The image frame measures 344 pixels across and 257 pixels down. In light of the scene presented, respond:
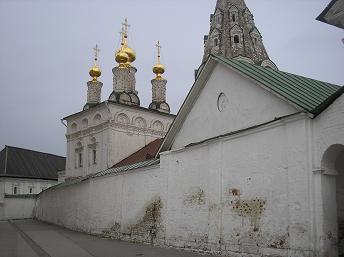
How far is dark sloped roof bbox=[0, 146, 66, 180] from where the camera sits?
165ft

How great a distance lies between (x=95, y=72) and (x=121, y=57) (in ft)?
13.0

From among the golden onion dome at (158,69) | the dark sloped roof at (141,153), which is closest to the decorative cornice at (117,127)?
the dark sloped roof at (141,153)

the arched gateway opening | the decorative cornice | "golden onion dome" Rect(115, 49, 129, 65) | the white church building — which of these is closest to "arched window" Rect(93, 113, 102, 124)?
the decorative cornice

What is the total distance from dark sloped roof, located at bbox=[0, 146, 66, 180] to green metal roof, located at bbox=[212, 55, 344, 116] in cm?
4109

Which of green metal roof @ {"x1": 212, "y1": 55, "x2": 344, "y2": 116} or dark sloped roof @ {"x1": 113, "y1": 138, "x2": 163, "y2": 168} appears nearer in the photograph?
green metal roof @ {"x1": 212, "y1": 55, "x2": 344, "y2": 116}

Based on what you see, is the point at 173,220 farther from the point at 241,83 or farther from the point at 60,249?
the point at 241,83

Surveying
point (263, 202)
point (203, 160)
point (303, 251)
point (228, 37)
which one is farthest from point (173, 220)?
point (228, 37)

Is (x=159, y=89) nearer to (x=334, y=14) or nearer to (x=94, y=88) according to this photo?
(x=94, y=88)

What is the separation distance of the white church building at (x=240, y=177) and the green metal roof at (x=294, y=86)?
4 centimetres

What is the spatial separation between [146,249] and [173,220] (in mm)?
1257

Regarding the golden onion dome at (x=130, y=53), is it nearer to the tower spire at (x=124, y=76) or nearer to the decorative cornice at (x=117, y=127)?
the tower spire at (x=124, y=76)

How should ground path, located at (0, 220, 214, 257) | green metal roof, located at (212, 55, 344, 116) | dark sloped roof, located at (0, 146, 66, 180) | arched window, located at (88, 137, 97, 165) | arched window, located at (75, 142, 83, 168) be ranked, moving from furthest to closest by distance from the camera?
dark sloped roof, located at (0, 146, 66, 180) < arched window, located at (75, 142, 83, 168) < arched window, located at (88, 137, 97, 165) < ground path, located at (0, 220, 214, 257) < green metal roof, located at (212, 55, 344, 116)

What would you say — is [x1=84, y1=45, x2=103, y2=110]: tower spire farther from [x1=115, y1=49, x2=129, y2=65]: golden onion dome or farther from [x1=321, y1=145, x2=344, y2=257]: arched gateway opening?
[x1=321, y1=145, x2=344, y2=257]: arched gateway opening

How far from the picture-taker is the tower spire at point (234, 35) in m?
34.4
